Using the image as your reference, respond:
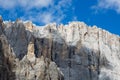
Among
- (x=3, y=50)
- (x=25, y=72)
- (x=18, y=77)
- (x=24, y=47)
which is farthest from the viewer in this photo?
(x=24, y=47)

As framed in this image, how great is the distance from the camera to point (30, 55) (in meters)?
100

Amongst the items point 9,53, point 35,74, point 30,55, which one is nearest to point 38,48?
point 30,55

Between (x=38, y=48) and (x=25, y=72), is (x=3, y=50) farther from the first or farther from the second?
(x=38, y=48)

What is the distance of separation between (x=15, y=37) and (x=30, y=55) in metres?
97.2

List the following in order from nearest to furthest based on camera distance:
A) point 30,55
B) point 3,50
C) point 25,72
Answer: point 3,50 → point 25,72 → point 30,55

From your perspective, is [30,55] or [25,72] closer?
[25,72]

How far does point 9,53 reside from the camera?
219 ft

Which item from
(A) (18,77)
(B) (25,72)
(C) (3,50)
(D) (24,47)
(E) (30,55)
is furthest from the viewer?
(D) (24,47)

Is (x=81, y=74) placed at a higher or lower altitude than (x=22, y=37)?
lower

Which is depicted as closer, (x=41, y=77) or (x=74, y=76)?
(x=41, y=77)

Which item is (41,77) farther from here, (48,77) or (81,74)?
(81,74)

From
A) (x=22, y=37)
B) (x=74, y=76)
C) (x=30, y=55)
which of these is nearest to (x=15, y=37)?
(x=22, y=37)

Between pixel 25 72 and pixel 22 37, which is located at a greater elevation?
pixel 22 37

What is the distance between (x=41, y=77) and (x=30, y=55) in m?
20.6
